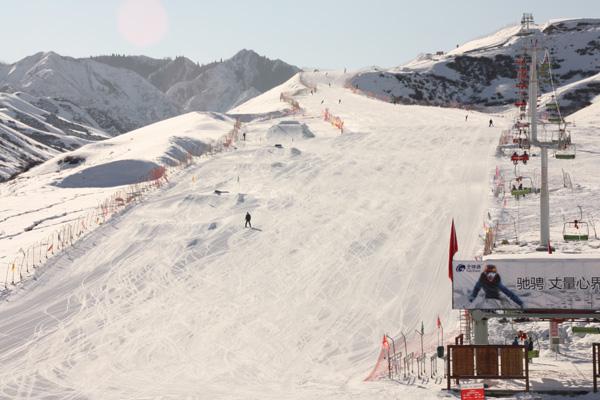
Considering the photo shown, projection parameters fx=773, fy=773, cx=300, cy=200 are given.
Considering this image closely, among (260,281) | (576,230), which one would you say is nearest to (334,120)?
(576,230)

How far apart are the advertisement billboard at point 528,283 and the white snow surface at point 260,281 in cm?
223

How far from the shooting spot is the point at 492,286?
19344 mm

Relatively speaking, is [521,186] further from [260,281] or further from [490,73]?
[490,73]

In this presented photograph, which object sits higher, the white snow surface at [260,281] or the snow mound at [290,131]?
the snow mound at [290,131]

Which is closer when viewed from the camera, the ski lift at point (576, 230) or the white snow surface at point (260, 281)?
the white snow surface at point (260, 281)

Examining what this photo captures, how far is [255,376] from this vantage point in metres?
23.5

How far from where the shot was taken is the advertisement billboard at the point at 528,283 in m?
19.1

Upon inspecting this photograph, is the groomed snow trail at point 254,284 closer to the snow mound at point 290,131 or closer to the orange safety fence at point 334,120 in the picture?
the snow mound at point 290,131

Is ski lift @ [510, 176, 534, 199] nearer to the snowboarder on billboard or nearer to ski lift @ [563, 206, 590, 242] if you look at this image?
ski lift @ [563, 206, 590, 242]

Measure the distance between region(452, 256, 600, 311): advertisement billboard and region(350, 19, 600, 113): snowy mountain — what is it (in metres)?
102

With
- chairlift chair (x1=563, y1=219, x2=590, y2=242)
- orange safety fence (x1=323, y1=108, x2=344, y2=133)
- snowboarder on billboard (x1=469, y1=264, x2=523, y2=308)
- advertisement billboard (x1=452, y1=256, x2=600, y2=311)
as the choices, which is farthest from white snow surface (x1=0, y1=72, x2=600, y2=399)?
orange safety fence (x1=323, y1=108, x2=344, y2=133)

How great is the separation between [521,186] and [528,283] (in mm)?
25000

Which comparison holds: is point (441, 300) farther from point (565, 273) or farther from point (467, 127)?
point (467, 127)

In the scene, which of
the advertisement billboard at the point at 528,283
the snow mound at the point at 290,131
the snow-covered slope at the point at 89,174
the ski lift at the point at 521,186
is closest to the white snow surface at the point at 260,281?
the ski lift at the point at 521,186
